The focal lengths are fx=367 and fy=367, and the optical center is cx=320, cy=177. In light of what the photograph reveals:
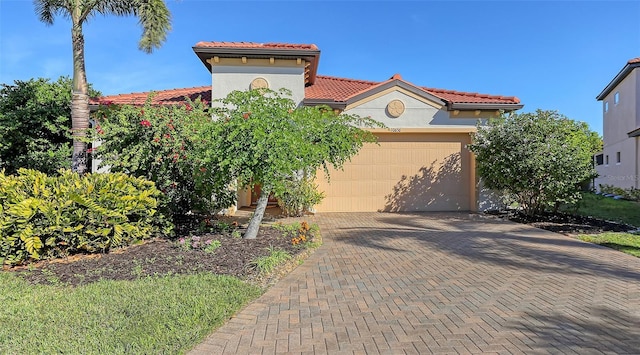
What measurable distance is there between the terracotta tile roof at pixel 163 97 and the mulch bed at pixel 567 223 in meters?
10.8

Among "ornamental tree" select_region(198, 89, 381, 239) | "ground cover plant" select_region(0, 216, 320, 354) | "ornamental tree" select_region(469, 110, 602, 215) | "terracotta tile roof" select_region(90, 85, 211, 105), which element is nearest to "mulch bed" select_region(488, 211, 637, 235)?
"ornamental tree" select_region(469, 110, 602, 215)

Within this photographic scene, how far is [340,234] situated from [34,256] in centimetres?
574

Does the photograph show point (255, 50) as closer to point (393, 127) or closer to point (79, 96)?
point (79, 96)

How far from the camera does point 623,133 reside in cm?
2014

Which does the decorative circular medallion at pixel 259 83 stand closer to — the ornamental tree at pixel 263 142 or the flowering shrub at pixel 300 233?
the ornamental tree at pixel 263 142

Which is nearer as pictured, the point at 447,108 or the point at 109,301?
the point at 109,301

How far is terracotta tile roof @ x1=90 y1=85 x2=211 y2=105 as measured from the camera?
12.0 m

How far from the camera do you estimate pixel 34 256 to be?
5738 mm

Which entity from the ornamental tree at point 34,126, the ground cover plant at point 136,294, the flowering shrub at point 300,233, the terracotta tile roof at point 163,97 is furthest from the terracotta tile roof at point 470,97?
the ornamental tree at point 34,126

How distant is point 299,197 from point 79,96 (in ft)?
20.7

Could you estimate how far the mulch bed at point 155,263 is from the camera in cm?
523

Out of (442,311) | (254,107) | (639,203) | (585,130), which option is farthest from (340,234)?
(639,203)

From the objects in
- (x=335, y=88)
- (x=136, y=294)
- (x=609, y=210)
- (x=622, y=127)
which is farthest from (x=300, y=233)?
(x=622, y=127)

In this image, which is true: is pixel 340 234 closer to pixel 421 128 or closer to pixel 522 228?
pixel 522 228
